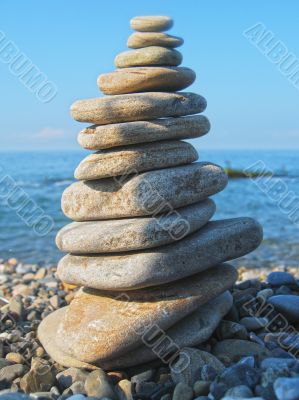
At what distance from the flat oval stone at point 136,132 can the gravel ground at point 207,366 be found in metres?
2.09

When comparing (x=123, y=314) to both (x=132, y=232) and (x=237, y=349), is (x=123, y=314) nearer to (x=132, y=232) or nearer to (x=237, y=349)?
(x=132, y=232)

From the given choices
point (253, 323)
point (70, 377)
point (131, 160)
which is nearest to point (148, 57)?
point (131, 160)

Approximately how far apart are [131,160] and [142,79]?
0.91 metres

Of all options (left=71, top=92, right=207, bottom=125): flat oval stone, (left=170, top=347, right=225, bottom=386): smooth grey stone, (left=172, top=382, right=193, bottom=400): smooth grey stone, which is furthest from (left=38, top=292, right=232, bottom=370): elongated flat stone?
(left=71, top=92, right=207, bottom=125): flat oval stone

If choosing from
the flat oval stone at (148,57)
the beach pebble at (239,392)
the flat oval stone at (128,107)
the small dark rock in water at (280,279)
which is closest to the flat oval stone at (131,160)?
the flat oval stone at (128,107)

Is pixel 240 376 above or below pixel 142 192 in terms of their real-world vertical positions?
below

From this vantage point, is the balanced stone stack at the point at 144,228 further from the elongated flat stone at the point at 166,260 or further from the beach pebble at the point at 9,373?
the beach pebble at the point at 9,373

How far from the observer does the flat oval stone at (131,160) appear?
564cm

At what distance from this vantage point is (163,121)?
5.87 m

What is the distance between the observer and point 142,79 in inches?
233

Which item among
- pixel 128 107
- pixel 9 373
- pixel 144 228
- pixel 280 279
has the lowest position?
pixel 9 373

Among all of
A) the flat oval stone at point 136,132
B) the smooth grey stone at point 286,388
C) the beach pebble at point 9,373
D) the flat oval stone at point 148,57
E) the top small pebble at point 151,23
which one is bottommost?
the beach pebble at point 9,373

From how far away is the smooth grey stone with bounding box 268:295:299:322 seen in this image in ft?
21.2

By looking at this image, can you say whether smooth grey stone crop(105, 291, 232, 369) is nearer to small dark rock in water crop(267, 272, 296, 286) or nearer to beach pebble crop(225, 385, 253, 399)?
beach pebble crop(225, 385, 253, 399)
